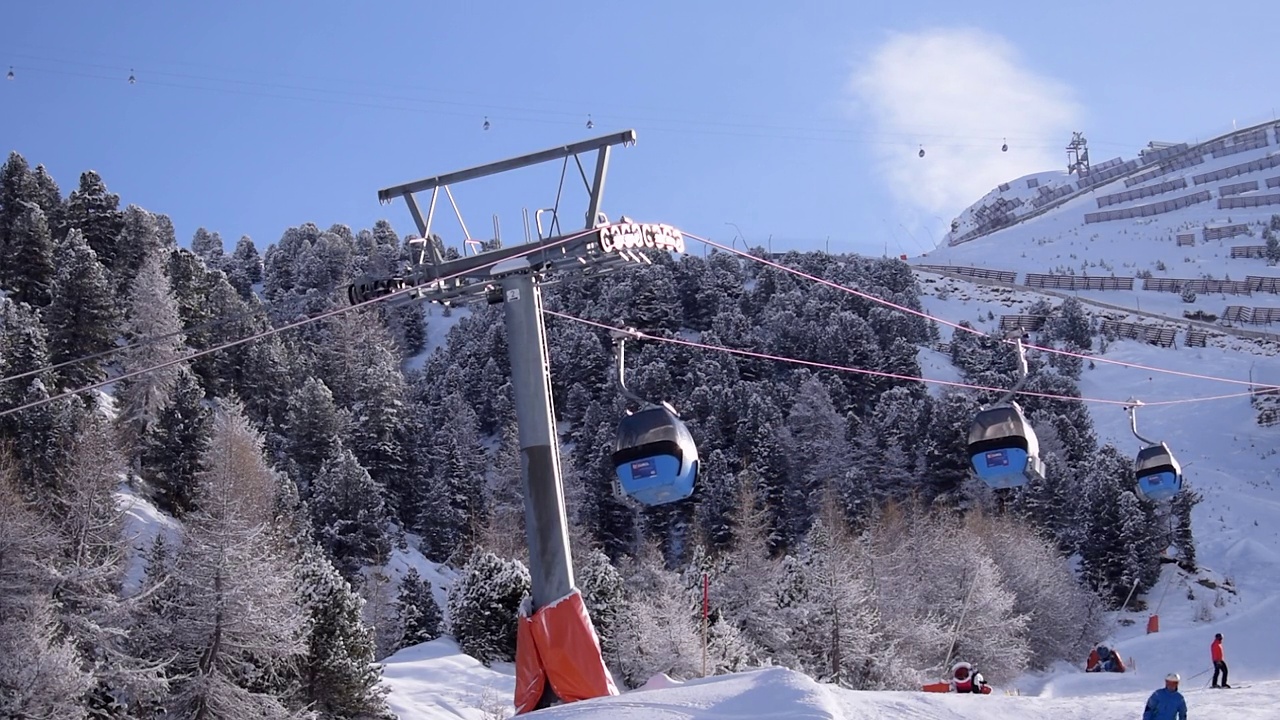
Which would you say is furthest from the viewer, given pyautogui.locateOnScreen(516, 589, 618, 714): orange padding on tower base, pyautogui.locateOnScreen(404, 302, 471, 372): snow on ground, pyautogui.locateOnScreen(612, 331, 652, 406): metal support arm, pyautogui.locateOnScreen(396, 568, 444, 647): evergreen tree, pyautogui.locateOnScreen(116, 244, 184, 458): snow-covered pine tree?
pyautogui.locateOnScreen(404, 302, 471, 372): snow on ground

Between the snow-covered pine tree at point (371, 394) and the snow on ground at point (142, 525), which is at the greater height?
the snow-covered pine tree at point (371, 394)

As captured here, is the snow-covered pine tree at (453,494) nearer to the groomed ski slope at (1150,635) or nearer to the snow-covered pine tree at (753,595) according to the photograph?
the snow-covered pine tree at (753,595)

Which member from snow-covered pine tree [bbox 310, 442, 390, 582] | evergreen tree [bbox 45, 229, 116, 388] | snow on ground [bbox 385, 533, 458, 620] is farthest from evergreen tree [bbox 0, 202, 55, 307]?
snow on ground [bbox 385, 533, 458, 620]

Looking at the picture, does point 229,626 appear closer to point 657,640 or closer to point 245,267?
point 657,640

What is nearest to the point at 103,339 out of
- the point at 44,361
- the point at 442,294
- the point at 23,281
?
the point at 44,361

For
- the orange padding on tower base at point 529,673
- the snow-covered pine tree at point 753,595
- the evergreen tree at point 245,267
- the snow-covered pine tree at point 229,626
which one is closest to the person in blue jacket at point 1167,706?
the orange padding on tower base at point 529,673

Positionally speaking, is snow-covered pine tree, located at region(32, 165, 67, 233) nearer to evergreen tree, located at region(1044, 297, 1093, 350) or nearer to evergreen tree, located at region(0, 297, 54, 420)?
evergreen tree, located at region(0, 297, 54, 420)

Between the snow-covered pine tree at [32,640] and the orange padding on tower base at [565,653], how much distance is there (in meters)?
15.9

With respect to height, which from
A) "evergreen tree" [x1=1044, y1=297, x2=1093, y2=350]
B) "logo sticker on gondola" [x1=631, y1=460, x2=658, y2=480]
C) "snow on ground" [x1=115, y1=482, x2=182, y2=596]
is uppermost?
"evergreen tree" [x1=1044, y1=297, x2=1093, y2=350]

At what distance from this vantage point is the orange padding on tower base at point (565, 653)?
14.2 meters

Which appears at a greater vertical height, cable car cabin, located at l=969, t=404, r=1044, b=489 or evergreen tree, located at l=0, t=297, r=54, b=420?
evergreen tree, located at l=0, t=297, r=54, b=420

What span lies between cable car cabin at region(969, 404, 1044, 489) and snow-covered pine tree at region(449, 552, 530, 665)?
21551 mm

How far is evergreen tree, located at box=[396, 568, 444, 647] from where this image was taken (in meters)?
46.4

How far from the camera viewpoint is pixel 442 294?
14.9 m
